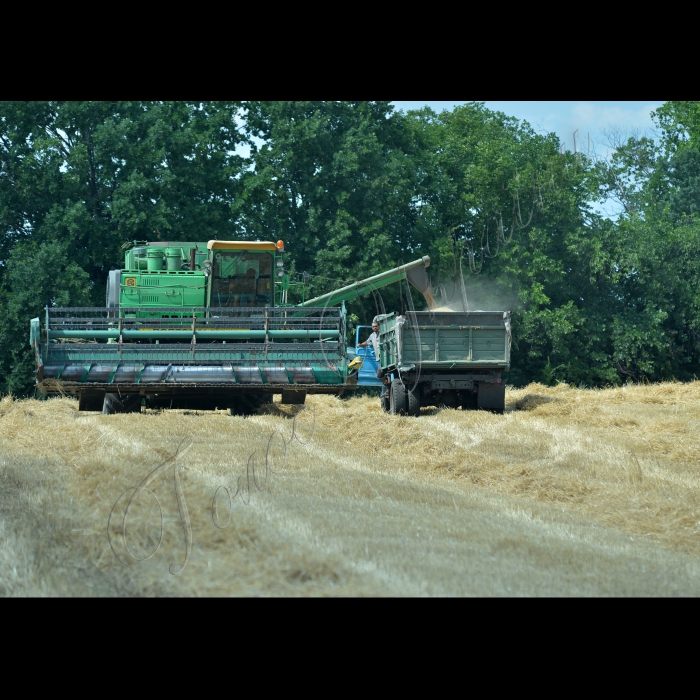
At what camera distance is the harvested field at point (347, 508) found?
522 centimetres

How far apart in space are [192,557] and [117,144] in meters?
27.8

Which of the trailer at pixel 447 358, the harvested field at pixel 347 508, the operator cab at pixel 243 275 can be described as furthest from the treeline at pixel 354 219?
the harvested field at pixel 347 508

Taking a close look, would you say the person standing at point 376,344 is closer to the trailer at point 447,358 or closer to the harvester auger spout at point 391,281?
the harvester auger spout at point 391,281

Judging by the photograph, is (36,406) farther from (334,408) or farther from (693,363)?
(693,363)

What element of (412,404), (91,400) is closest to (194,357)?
(91,400)

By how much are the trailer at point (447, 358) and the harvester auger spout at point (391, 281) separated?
3.51m

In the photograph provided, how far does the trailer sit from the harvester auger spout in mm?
3512

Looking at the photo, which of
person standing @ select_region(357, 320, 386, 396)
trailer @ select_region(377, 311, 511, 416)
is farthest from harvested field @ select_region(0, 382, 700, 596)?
person standing @ select_region(357, 320, 386, 396)

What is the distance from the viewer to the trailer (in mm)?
17062

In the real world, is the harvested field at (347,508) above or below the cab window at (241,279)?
below

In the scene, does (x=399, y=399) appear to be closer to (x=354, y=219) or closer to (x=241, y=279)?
(x=241, y=279)

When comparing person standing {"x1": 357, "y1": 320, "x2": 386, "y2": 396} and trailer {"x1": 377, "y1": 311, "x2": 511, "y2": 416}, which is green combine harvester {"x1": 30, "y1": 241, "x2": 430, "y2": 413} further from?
person standing {"x1": 357, "y1": 320, "x2": 386, "y2": 396}

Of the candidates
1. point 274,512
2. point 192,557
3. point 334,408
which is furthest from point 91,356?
point 192,557
